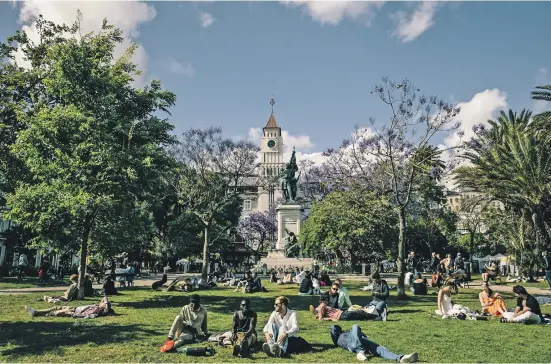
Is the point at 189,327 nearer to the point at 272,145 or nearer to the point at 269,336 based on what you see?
the point at 269,336

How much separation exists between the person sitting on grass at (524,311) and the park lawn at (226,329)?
0.35 metres

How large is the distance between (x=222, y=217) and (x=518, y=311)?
4691 centimetres

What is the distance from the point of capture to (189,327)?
8992mm

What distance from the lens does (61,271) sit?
93.1 feet

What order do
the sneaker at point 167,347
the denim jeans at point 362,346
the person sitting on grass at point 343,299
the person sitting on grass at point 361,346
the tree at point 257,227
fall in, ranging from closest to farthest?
the person sitting on grass at point 361,346 < the denim jeans at point 362,346 < the sneaker at point 167,347 < the person sitting on grass at point 343,299 < the tree at point 257,227

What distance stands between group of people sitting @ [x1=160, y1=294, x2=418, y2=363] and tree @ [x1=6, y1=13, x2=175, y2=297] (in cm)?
623

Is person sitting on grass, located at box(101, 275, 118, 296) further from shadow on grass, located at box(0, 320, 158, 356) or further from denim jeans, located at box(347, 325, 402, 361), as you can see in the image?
denim jeans, located at box(347, 325, 402, 361)

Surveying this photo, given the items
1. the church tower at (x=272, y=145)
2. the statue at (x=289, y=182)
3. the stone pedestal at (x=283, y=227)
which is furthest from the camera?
the church tower at (x=272, y=145)

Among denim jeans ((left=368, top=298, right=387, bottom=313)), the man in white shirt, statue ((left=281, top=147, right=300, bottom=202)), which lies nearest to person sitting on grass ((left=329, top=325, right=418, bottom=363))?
the man in white shirt

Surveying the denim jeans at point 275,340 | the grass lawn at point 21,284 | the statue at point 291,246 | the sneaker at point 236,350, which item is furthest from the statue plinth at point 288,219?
the sneaker at point 236,350

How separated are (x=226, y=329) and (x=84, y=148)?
8230 mm

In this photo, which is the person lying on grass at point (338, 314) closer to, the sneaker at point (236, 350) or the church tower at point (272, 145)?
the sneaker at point (236, 350)

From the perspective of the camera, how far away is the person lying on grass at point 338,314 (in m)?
11.8

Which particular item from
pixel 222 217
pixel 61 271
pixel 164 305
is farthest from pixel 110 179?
pixel 222 217
